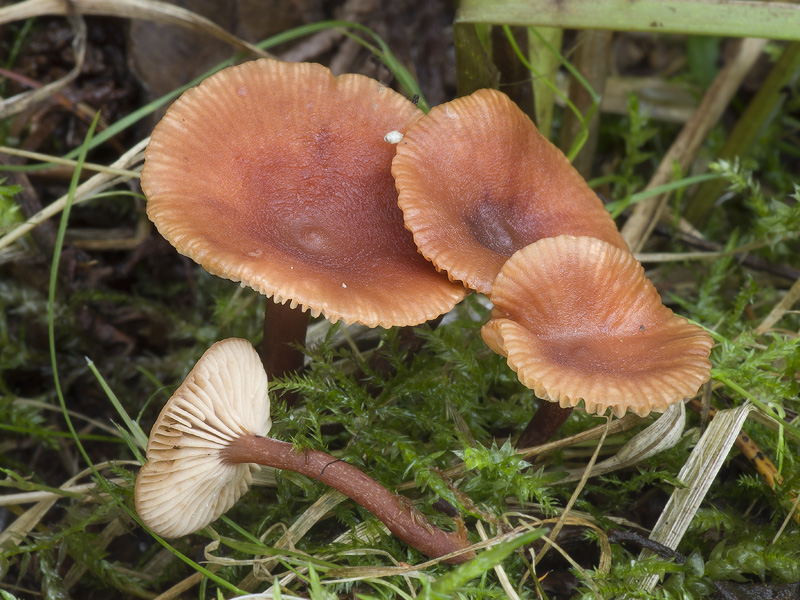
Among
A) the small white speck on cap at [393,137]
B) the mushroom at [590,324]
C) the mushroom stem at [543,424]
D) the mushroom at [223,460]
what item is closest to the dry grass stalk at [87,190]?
the small white speck on cap at [393,137]

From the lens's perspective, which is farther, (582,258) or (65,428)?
(65,428)

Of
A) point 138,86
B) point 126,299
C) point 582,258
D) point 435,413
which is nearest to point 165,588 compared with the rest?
point 435,413

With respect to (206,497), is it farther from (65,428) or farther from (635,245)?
(635,245)

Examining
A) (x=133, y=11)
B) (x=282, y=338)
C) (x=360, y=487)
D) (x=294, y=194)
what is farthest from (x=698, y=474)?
(x=133, y=11)

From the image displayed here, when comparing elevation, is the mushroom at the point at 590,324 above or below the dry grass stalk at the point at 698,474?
above

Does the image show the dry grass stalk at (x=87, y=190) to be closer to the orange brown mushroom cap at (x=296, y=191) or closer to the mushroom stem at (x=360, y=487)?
the orange brown mushroom cap at (x=296, y=191)

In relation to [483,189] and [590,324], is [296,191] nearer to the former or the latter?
[483,189]
